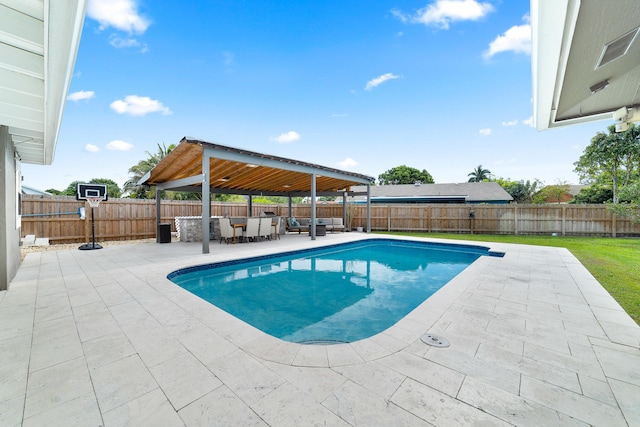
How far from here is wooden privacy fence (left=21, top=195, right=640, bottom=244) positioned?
30.5 feet

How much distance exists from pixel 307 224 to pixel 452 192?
14.2 m

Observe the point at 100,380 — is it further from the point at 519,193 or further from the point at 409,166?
the point at 409,166

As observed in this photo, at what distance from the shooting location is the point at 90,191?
354 inches

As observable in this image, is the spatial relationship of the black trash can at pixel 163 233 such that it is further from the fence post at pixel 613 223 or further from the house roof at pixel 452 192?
the fence post at pixel 613 223

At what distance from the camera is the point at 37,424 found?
1.44 metres

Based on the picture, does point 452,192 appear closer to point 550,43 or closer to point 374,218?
point 374,218

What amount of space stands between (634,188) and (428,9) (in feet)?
29.1

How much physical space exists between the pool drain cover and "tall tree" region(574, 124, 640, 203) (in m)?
22.0

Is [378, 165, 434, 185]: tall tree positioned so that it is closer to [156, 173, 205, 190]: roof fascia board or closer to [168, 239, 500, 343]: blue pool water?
[168, 239, 500, 343]: blue pool water

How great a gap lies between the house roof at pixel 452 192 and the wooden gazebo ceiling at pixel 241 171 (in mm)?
10057

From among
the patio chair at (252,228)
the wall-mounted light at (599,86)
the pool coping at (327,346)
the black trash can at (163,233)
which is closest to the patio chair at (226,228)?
the patio chair at (252,228)

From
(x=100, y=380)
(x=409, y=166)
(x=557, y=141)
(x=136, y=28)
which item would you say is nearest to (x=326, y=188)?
(x=136, y=28)

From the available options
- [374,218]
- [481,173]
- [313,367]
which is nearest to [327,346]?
[313,367]

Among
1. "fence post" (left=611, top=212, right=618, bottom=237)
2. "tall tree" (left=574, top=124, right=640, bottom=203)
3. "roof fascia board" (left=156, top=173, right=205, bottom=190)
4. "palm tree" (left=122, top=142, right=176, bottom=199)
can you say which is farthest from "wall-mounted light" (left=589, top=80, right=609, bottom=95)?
"palm tree" (left=122, top=142, right=176, bottom=199)
